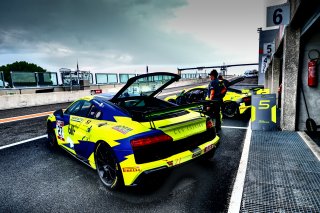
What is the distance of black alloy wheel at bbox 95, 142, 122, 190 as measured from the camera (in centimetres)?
289

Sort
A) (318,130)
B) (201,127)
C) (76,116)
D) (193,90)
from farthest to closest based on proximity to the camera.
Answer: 1. (193,90)
2. (318,130)
3. (76,116)
4. (201,127)

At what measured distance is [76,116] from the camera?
3.98m

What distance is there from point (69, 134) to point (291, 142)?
16.4ft

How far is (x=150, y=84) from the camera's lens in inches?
164

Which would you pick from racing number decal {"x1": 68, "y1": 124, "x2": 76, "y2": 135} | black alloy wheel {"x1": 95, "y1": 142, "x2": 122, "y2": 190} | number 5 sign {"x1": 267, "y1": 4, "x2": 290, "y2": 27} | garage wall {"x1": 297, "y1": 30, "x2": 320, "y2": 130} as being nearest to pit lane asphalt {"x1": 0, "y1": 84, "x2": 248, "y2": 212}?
black alloy wheel {"x1": 95, "y1": 142, "x2": 122, "y2": 190}

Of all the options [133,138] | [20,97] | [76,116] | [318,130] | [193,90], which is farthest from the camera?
[20,97]

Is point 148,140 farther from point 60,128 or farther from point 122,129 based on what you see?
point 60,128

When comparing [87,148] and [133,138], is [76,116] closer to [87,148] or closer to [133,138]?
[87,148]

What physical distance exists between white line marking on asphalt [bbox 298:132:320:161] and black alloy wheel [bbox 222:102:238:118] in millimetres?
2780

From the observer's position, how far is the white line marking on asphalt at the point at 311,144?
4.17 metres

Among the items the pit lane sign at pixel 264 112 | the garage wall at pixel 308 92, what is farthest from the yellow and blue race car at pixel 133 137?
the garage wall at pixel 308 92

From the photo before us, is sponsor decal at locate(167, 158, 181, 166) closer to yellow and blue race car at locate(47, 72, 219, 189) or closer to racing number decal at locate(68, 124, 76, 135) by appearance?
yellow and blue race car at locate(47, 72, 219, 189)

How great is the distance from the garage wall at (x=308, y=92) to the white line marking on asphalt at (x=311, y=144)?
0.55 metres

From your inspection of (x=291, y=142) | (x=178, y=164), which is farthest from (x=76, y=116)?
(x=291, y=142)
